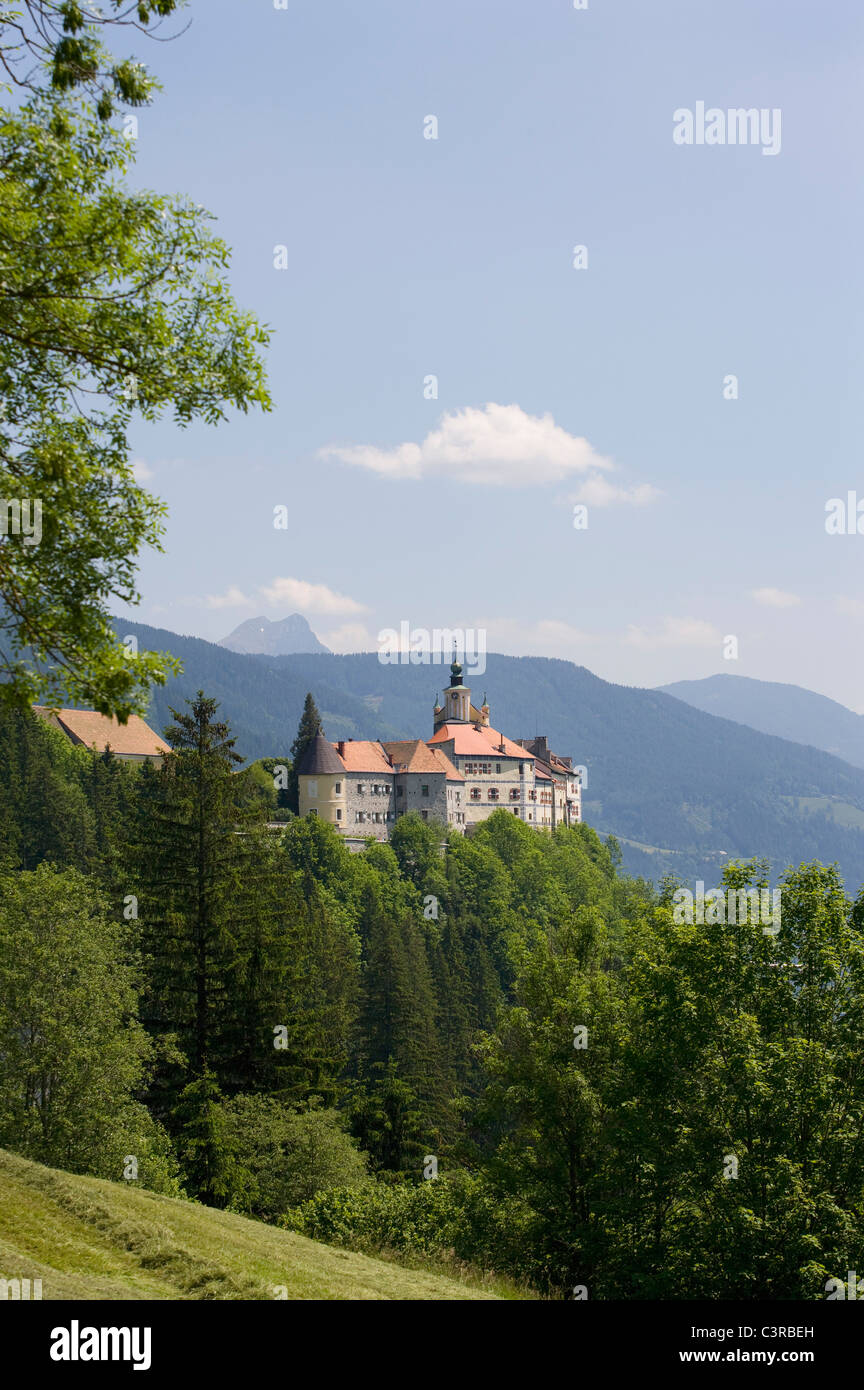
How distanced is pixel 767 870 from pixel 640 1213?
6832 mm

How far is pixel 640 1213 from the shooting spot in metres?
21.4

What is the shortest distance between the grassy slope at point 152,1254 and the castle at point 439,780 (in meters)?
83.6

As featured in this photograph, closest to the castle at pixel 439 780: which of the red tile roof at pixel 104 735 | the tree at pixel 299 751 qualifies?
the tree at pixel 299 751

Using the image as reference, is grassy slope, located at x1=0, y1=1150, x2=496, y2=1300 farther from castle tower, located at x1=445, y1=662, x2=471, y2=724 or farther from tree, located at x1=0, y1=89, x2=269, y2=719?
castle tower, located at x1=445, y1=662, x2=471, y2=724

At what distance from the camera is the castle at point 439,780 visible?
109125mm

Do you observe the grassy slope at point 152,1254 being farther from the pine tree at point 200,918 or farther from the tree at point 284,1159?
the pine tree at point 200,918

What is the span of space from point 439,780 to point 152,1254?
104082 mm

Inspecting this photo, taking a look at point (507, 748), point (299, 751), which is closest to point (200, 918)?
point (299, 751)

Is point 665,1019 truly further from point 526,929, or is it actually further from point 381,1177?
point 526,929

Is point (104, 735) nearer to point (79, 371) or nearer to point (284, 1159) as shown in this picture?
point (284, 1159)

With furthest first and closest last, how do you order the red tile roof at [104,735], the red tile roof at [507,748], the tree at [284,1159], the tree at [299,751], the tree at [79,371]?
the red tile roof at [507,748], the red tile roof at [104,735], the tree at [299,751], the tree at [284,1159], the tree at [79,371]

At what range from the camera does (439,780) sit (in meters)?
119

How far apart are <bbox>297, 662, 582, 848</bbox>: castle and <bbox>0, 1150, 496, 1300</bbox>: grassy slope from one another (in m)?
83.6

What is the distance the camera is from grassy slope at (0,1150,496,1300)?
1321cm
